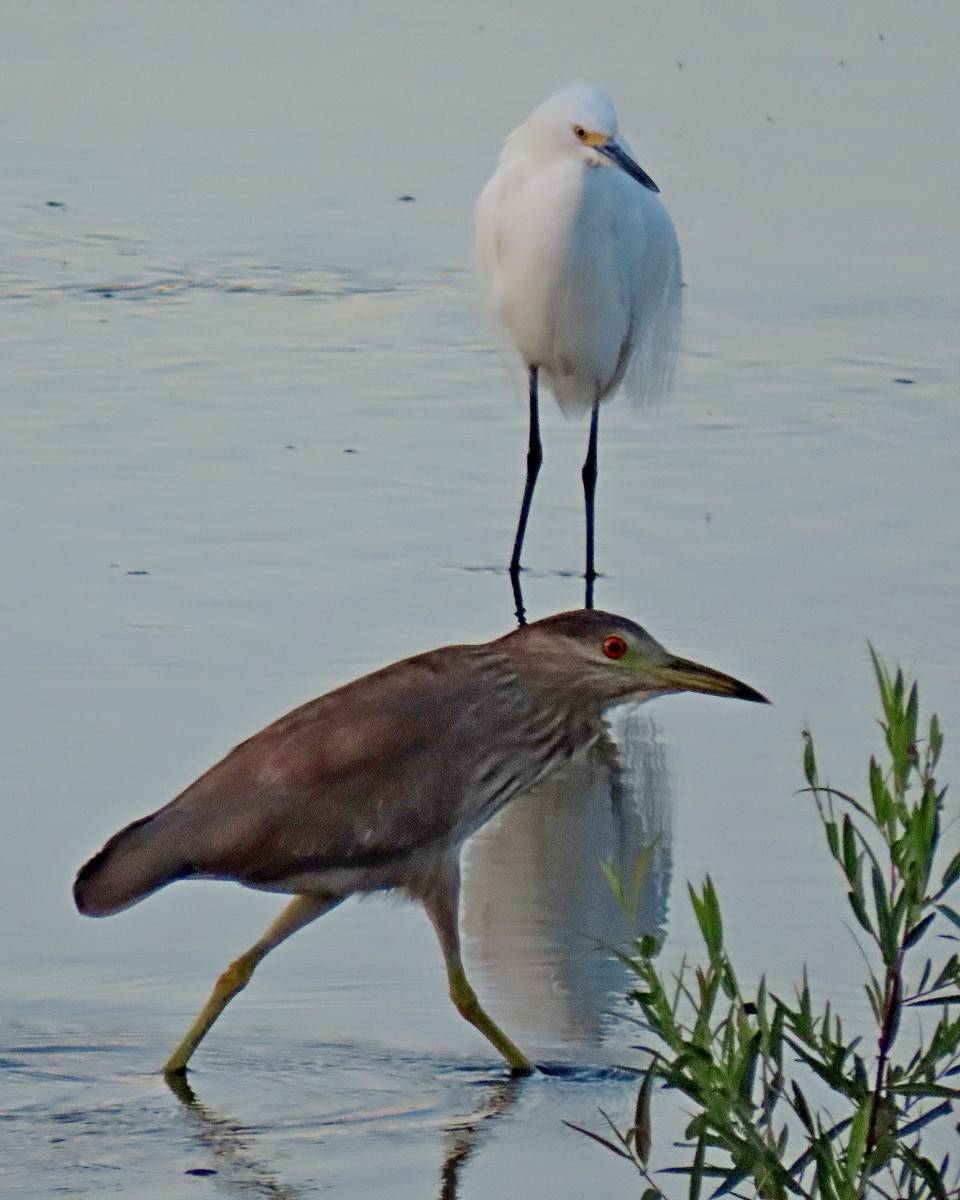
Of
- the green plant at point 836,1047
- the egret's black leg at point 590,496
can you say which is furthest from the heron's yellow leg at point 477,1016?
the egret's black leg at point 590,496

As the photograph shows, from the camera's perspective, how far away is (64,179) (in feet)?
44.1

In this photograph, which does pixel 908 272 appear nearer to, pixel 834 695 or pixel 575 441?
pixel 575 441

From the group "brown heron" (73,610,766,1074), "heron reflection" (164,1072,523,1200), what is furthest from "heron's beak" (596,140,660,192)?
"heron reflection" (164,1072,523,1200)

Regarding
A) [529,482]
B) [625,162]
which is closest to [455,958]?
[529,482]

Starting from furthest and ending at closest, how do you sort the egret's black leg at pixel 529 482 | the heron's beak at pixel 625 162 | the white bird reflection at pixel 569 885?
the heron's beak at pixel 625 162 < the egret's black leg at pixel 529 482 < the white bird reflection at pixel 569 885

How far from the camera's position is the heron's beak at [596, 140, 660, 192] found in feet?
28.8

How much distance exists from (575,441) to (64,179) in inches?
169

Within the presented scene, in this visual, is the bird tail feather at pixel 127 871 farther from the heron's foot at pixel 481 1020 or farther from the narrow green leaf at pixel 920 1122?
the narrow green leaf at pixel 920 1122

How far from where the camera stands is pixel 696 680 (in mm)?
4414

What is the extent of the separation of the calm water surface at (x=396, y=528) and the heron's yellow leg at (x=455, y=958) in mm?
88

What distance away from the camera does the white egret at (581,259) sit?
350 inches

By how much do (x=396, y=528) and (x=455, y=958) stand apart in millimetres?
3801

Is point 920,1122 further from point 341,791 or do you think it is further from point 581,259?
point 581,259

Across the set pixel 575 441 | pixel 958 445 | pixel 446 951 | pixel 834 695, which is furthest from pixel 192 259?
pixel 446 951
